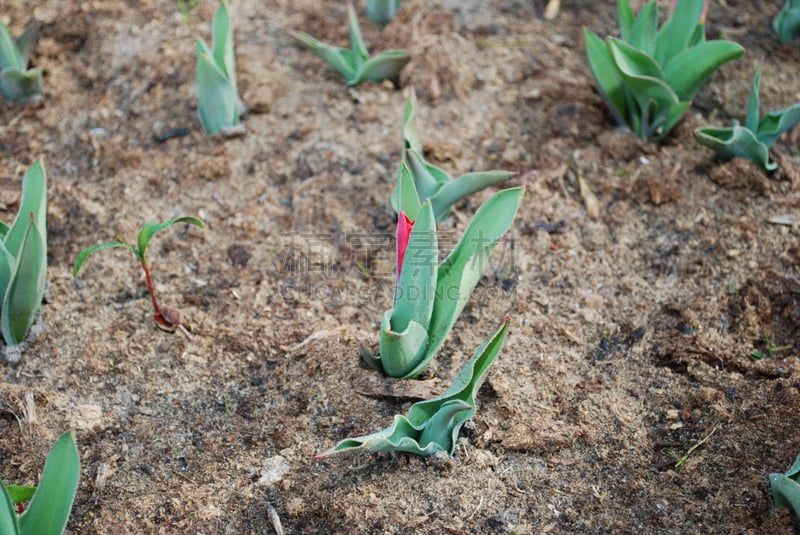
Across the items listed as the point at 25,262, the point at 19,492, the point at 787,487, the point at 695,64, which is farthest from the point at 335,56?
the point at 787,487

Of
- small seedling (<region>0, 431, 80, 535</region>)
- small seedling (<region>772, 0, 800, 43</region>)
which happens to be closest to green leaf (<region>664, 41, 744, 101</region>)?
small seedling (<region>772, 0, 800, 43</region>)

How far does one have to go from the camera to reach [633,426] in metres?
2.20

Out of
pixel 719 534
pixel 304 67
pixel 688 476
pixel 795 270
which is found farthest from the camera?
pixel 304 67

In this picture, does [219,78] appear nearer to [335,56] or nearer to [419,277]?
[335,56]

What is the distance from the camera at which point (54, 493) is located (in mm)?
1688

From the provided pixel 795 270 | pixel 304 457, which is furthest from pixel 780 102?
pixel 304 457

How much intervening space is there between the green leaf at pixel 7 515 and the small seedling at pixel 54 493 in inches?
2.4

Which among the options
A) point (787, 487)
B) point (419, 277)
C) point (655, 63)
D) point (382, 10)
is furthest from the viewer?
point (382, 10)

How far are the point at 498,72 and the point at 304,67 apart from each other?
2.66 ft

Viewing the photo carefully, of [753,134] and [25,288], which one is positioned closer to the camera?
[25,288]

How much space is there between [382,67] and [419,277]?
134 centimetres

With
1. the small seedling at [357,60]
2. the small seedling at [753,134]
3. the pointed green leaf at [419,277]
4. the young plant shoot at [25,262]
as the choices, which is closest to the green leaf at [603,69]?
the small seedling at [753,134]

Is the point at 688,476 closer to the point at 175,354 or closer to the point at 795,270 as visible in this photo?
the point at 795,270

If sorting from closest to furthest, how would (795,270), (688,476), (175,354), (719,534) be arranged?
(719,534)
(688,476)
(175,354)
(795,270)
